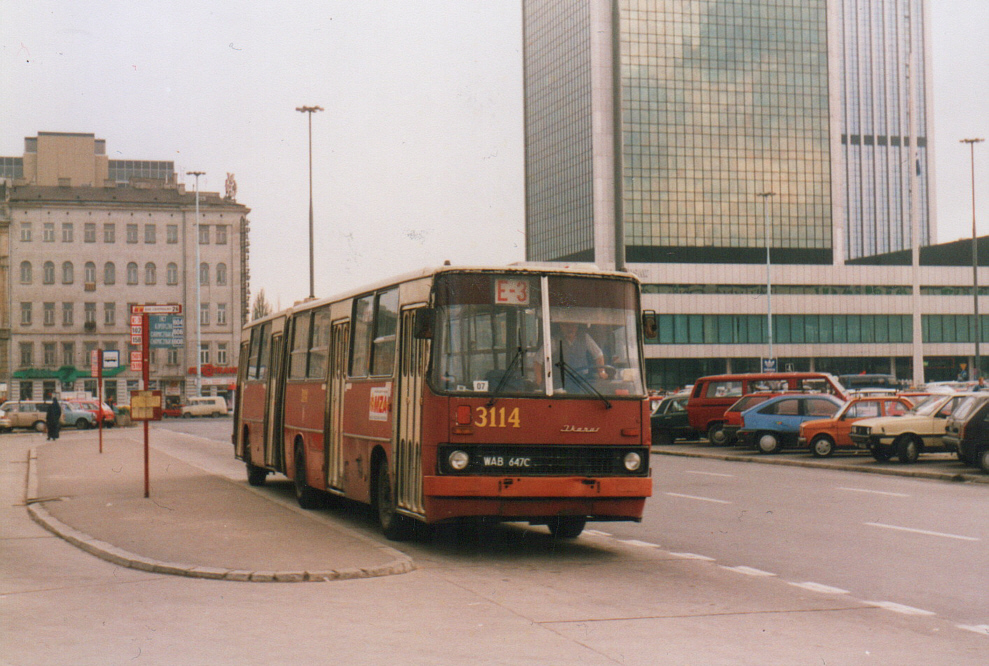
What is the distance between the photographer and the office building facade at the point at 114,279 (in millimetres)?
95875

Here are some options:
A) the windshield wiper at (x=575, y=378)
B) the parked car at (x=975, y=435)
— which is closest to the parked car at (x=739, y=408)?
the parked car at (x=975, y=435)

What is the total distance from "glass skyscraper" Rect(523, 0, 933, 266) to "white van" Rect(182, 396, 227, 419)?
40.6 metres

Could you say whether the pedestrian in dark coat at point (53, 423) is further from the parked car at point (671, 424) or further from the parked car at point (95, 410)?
the parked car at point (671, 424)

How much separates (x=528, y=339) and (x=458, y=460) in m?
1.33

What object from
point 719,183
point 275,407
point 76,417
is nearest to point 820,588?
point 275,407

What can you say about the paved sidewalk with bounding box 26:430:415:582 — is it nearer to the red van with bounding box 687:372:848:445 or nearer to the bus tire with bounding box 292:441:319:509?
the bus tire with bounding box 292:441:319:509

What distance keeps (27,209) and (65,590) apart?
309ft

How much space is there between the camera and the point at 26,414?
58594 mm

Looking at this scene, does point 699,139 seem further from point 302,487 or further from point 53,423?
point 302,487

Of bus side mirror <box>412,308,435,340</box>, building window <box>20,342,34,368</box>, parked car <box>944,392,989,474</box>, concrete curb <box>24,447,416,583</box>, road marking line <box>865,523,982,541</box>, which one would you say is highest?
building window <box>20,342,34,368</box>

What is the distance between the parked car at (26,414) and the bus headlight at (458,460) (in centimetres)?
5253

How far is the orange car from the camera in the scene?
27.7 metres

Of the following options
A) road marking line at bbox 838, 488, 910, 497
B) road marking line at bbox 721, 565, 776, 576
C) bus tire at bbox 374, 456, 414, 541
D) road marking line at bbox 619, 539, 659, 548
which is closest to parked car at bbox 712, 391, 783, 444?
road marking line at bbox 838, 488, 910, 497

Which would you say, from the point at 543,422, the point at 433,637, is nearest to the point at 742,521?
the point at 543,422
